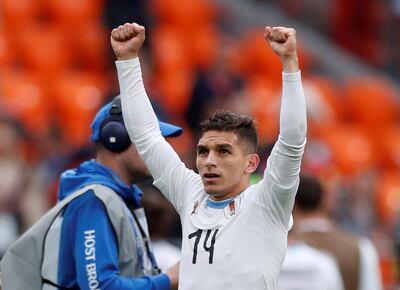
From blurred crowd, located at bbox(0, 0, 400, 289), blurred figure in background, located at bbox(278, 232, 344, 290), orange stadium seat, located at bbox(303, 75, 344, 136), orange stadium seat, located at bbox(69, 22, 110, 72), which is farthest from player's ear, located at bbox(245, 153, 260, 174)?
orange stadium seat, located at bbox(69, 22, 110, 72)

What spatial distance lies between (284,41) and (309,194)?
2722 millimetres

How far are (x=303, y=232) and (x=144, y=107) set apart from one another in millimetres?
2492

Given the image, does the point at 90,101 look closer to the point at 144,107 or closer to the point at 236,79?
the point at 236,79

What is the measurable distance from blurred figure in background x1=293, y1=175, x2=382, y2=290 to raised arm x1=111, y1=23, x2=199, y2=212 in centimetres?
215

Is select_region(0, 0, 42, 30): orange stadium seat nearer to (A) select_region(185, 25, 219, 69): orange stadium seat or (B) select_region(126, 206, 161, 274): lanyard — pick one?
(A) select_region(185, 25, 219, 69): orange stadium seat

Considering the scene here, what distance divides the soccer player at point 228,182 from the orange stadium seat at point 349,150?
8.29 m

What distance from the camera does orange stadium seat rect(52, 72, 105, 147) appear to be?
13.0 meters

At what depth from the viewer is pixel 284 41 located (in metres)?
5.34

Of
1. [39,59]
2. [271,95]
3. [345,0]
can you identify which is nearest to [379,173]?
[271,95]

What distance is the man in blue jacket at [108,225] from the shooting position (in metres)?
5.93

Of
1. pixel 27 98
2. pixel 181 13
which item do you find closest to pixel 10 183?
pixel 27 98

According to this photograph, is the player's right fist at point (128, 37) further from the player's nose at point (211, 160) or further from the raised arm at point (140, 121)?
the player's nose at point (211, 160)

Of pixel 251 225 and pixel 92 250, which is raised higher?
pixel 251 225

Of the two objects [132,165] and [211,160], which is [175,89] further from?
[211,160]
